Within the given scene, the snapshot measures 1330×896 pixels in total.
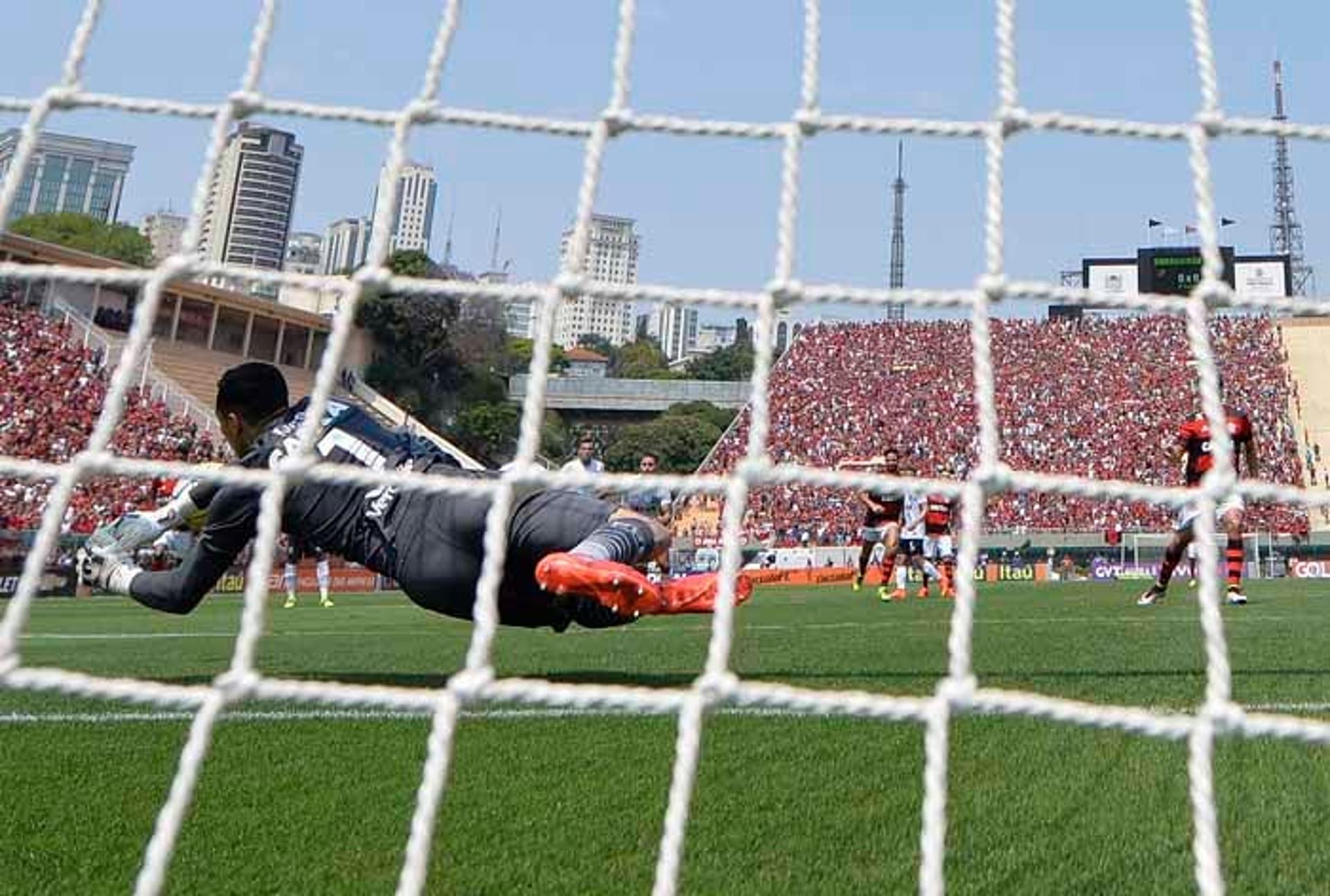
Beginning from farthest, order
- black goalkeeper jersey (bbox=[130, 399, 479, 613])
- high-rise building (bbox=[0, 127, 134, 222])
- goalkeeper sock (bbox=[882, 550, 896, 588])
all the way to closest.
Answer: high-rise building (bbox=[0, 127, 134, 222])
goalkeeper sock (bbox=[882, 550, 896, 588])
black goalkeeper jersey (bbox=[130, 399, 479, 613])

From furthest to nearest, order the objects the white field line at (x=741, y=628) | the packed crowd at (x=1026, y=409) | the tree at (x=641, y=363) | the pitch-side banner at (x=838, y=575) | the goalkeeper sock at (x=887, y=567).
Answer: the tree at (x=641, y=363), the packed crowd at (x=1026, y=409), the pitch-side banner at (x=838, y=575), the goalkeeper sock at (x=887, y=567), the white field line at (x=741, y=628)

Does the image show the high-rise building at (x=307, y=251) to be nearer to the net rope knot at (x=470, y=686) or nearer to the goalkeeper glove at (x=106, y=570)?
the goalkeeper glove at (x=106, y=570)

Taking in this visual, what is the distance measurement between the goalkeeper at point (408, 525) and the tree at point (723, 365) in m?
43.0

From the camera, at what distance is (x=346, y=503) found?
3305 mm

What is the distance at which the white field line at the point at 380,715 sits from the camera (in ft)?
10.4

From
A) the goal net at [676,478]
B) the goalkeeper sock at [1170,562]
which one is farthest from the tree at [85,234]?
the goal net at [676,478]

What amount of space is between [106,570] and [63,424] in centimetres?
1550

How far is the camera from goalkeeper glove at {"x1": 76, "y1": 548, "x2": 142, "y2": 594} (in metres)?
Result: 3.80

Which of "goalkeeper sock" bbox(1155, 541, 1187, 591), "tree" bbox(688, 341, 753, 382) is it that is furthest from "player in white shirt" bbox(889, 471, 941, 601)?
"tree" bbox(688, 341, 753, 382)

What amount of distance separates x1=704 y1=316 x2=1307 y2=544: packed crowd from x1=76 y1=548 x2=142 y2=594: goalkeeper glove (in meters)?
18.9

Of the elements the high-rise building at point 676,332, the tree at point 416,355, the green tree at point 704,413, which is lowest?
the tree at point 416,355

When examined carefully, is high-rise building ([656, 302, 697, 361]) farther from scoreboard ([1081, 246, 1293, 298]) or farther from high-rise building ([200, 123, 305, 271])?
high-rise building ([200, 123, 305, 271])

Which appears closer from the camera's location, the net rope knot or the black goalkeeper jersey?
the net rope knot

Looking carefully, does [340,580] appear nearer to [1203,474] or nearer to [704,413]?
[1203,474]
